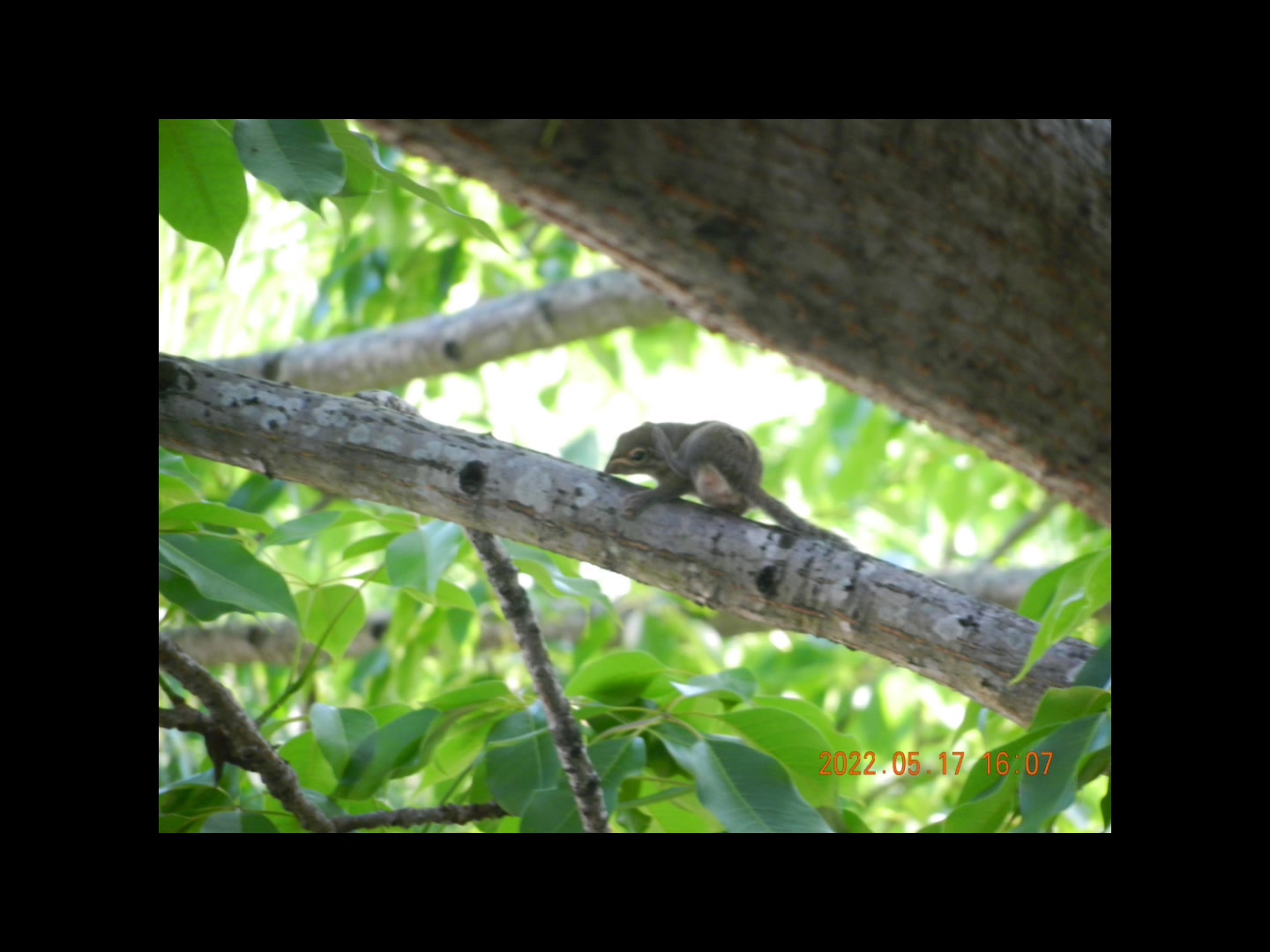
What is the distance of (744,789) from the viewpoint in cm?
178

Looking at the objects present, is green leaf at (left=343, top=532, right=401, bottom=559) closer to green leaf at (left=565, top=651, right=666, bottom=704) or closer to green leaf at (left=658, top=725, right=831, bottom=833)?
green leaf at (left=565, top=651, right=666, bottom=704)

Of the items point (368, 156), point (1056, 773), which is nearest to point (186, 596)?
point (368, 156)

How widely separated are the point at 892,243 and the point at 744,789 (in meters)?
2.06

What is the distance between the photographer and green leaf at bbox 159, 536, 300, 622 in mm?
1905

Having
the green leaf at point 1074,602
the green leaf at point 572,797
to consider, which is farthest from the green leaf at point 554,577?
the green leaf at point 1074,602

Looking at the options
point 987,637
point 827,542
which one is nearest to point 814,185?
point 827,542

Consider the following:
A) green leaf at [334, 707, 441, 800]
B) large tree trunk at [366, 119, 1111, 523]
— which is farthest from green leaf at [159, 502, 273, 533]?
large tree trunk at [366, 119, 1111, 523]

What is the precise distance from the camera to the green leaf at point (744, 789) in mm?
1704

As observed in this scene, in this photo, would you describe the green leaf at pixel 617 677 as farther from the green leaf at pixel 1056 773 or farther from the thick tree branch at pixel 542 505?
the green leaf at pixel 1056 773

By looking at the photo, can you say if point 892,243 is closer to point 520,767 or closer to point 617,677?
point 617,677

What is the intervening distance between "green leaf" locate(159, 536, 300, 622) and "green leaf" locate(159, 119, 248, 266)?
1.78ft

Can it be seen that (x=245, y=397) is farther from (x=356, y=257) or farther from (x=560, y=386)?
(x=560, y=386)

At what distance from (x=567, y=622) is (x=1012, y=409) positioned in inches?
101

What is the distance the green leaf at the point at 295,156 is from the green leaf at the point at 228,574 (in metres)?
0.67
